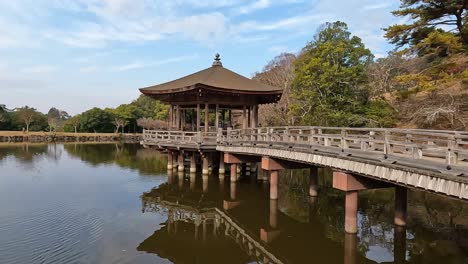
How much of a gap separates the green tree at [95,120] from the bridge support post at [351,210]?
223 ft

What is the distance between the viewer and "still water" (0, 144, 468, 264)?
9.02 metres

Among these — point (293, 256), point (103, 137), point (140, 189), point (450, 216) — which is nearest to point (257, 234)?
point (293, 256)

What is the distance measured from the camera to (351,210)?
33.3ft

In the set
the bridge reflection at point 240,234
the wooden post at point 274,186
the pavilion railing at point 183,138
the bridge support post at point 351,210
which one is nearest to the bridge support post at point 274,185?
the wooden post at point 274,186

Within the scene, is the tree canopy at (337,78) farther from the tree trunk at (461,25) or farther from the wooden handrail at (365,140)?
the tree trunk at (461,25)

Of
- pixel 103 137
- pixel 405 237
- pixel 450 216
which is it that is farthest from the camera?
pixel 103 137

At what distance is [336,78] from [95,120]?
58.4m

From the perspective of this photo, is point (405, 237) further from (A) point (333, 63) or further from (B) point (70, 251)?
(A) point (333, 63)

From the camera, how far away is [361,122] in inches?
930

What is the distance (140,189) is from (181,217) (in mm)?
5856

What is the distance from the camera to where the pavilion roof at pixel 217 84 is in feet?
67.2

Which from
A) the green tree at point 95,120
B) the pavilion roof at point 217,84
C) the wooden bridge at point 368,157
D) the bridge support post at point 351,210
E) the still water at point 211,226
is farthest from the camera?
the green tree at point 95,120

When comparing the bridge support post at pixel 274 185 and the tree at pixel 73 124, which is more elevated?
the tree at pixel 73 124

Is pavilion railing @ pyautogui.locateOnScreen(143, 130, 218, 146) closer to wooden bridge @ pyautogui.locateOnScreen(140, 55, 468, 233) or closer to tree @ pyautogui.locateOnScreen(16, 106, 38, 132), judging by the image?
wooden bridge @ pyautogui.locateOnScreen(140, 55, 468, 233)
